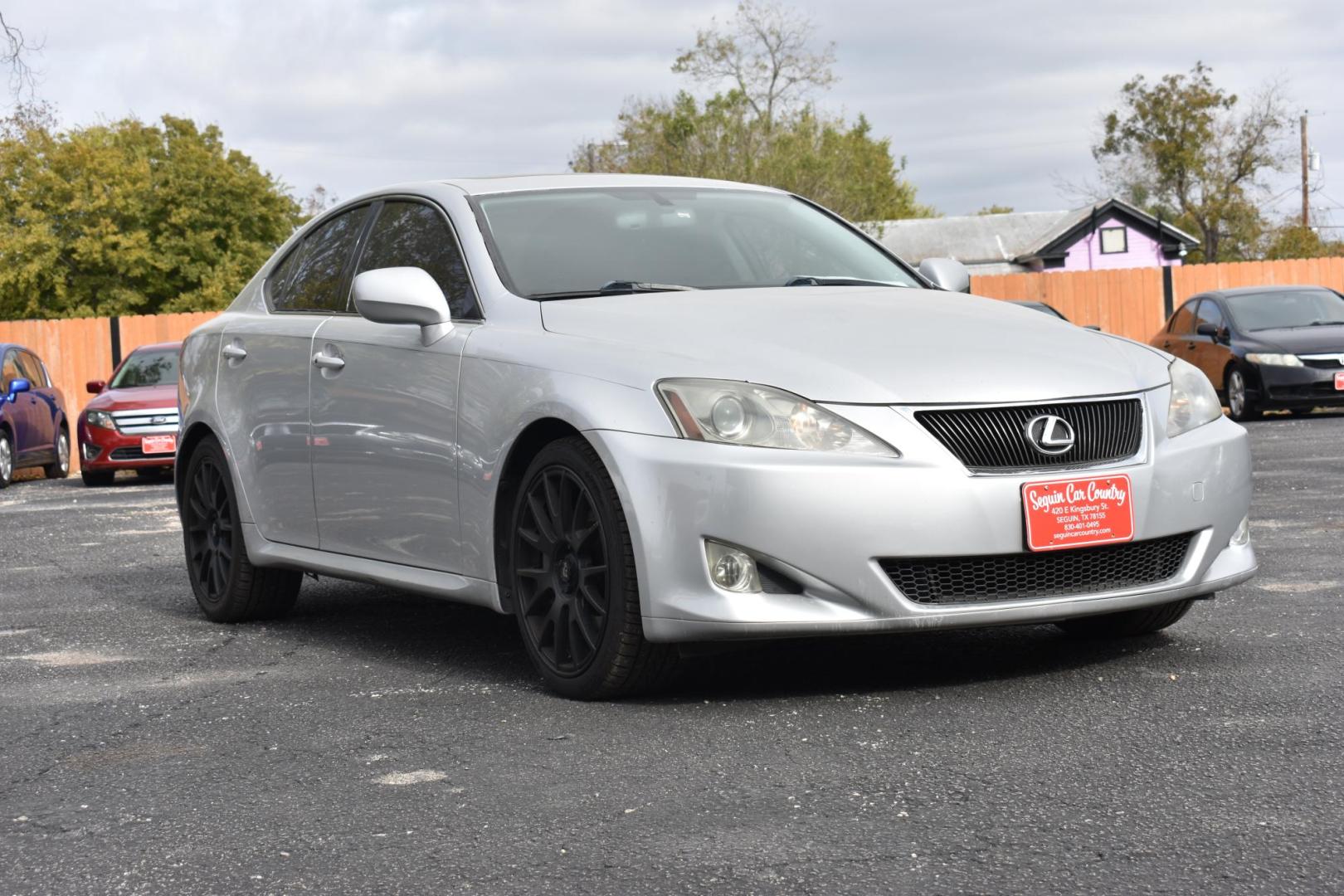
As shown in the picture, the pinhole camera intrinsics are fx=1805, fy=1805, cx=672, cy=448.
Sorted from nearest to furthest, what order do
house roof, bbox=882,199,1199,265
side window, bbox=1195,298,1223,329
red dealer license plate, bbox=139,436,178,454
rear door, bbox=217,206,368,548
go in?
rear door, bbox=217,206,368,548 < red dealer license plate, bbox=139,436,178,454 < side window, bbox=1195,298,1223,329 < house roof, bbox=882,199,1199,265

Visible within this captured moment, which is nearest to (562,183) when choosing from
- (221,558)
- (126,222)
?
(221,558)

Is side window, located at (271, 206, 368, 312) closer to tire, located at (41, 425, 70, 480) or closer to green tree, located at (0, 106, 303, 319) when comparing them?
tire, located at (41, 425, 70, 480)

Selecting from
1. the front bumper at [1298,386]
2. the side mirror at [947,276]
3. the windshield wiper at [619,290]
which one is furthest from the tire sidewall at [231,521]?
the front bumper at [1298,386]

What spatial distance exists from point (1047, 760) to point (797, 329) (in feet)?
5.01

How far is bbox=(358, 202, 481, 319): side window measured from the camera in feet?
19.0

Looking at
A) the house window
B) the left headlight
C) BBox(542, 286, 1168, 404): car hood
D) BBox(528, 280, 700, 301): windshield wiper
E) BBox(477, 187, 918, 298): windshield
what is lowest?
the left headlight

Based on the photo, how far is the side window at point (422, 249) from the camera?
5.79 metres

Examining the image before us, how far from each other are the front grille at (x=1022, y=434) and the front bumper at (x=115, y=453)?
15.1 meters

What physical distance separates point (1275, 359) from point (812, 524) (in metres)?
15.9

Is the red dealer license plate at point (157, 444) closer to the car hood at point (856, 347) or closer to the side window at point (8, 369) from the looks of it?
the side window at point (8, 369)

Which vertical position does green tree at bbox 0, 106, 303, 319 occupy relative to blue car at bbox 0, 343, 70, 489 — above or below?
above

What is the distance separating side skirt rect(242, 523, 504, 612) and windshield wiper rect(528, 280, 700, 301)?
910 mm

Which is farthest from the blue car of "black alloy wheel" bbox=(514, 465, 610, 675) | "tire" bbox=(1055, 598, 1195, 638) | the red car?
"tire" bbox=(1055, 598, 1195, 638)

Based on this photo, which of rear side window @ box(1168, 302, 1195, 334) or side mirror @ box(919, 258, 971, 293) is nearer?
side mirror @ box(919, 258, 971, 293)
